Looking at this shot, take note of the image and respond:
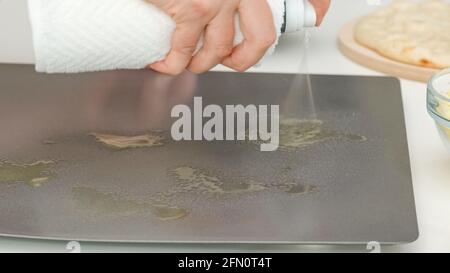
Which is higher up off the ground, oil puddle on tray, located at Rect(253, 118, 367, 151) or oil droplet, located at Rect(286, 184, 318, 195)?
oil puddle on tray, located at Rect(253, 118, 367, 151)

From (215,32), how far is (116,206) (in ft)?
0.89

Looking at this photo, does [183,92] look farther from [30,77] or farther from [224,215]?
[224,215]

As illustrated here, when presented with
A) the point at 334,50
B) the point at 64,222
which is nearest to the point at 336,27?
the point at 334,50

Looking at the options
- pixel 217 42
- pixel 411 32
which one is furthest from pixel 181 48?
pixel 411 32

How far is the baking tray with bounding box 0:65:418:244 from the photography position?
984 millimetres

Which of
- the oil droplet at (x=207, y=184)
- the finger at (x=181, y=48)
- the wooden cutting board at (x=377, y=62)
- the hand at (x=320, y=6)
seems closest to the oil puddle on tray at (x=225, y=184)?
the oil droplet at (x=207, y=184)

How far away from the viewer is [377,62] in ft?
4.68

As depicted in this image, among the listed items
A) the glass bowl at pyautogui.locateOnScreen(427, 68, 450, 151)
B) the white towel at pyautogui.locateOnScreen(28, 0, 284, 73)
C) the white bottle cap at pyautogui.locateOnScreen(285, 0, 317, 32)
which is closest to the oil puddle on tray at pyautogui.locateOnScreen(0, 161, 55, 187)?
the white towel at pyautogui.locateOnScreen(28, 0, 284, 73)

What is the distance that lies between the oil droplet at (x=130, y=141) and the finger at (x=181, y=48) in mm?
93

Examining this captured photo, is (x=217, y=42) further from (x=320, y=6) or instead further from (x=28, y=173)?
(x=28, y=173)

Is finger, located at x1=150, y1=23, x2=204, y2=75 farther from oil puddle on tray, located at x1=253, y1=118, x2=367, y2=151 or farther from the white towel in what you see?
oil puddle on tray, located at x1=253, y1=118, x2=367, y2=151

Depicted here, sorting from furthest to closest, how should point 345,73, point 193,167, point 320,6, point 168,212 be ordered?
point 345,73 < point 320,6 < point 193,167 < point 168,212

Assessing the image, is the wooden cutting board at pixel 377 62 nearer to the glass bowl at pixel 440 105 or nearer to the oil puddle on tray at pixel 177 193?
the glass bowl at pixel 440 105

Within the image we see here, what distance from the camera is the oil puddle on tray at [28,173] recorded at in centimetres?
107
